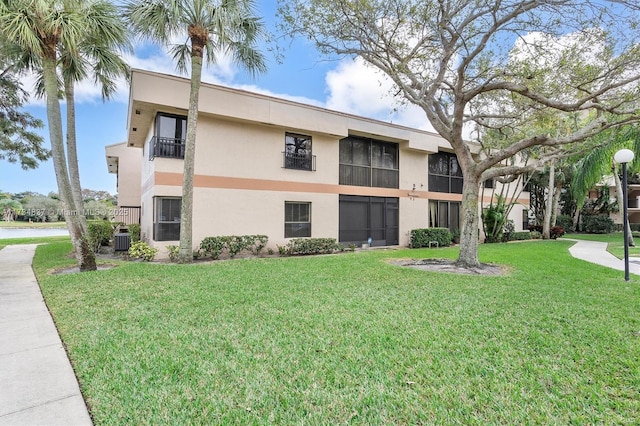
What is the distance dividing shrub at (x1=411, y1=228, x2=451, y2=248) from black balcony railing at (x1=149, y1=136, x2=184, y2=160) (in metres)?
11.6

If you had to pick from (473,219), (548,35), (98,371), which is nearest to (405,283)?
(473,219)

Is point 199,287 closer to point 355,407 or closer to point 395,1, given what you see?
point 355,407

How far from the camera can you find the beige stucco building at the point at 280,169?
11516mm

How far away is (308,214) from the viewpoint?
14.4 meters

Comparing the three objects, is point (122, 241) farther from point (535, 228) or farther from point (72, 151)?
point (535, 228)

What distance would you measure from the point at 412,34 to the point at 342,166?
6670mm

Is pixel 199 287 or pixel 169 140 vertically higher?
pixel 169 140

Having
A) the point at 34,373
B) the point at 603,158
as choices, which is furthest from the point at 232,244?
the point at 603,158

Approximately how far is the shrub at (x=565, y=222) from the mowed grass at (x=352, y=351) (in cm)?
2469

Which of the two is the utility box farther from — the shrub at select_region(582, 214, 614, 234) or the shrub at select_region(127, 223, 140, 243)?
the shrub at select_region(582, 214, 614, 234)

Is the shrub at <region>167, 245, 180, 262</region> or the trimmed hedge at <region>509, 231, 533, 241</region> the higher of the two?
the trimmed hedge at <region>509, 231, 533, 241</region>

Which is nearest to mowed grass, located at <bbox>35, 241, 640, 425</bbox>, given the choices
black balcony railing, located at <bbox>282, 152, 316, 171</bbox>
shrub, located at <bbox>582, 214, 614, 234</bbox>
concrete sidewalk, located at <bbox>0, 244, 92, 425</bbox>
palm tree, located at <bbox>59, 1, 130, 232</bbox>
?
concrete sidewalk, located at <bbox>0, 244, 92, 425</bbox>

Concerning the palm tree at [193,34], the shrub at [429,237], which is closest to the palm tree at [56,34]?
the palm tree at [193,34]

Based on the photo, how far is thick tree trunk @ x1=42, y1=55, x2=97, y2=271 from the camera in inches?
344
